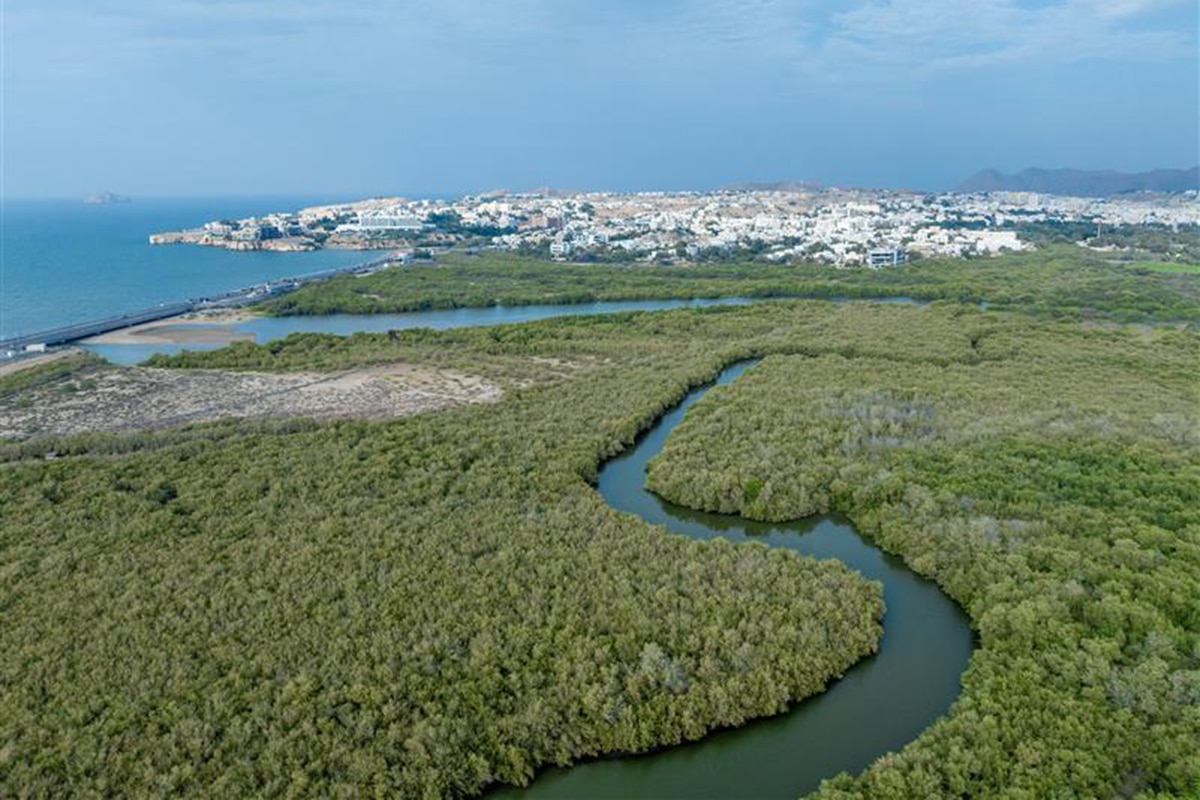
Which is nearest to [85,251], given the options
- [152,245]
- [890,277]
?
[152,245]

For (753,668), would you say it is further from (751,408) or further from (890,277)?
(890,277)

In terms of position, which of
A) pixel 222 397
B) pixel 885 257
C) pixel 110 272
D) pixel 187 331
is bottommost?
pixel 222 397

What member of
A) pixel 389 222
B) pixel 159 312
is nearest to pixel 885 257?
pixel 159 312

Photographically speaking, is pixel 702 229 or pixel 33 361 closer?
pixel 33 361

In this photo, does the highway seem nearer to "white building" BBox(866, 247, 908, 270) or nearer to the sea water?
the sea water

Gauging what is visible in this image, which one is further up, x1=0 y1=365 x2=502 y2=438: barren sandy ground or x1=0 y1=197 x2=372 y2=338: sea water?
x1=0 y1=197 x2=372 y2=338: sea water

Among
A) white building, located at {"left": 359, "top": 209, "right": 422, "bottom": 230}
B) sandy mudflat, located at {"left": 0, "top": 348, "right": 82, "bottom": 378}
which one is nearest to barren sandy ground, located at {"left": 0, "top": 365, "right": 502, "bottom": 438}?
sandy mudflat, located at {"left": 0, "top": 348, "right": 82, "bottom": 378}

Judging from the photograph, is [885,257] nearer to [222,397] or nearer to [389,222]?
[222,397]
